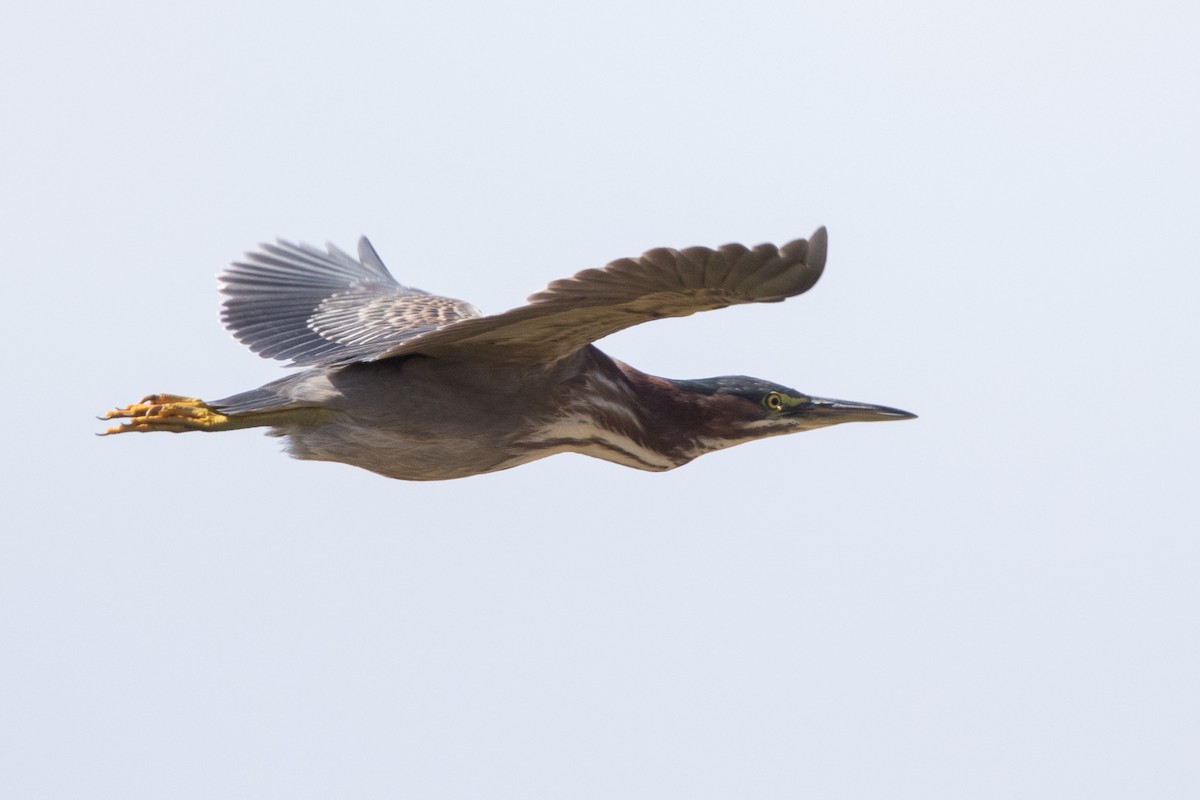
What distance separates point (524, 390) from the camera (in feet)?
19.3

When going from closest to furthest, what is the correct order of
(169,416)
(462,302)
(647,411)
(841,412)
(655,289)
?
(655,289) → (169,416) → (647,411) → (841,412) → (462,302)

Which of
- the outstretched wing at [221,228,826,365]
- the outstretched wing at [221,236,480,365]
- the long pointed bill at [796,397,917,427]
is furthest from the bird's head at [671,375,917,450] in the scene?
the outstretched wing at [221,236,480,365]

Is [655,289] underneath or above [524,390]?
above

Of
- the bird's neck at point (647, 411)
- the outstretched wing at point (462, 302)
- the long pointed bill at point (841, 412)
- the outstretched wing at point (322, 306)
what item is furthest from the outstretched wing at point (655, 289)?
the long pointed bill at point (841, 412)

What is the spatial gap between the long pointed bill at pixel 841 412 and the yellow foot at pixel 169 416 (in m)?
2.16

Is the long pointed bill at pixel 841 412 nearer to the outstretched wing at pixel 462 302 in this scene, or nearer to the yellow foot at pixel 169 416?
the outstretched wing at pixel 462 302

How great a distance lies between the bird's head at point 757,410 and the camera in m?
6.43

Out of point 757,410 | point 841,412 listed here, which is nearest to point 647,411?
point 757,410

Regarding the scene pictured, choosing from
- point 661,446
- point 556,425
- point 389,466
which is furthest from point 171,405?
point 661,446

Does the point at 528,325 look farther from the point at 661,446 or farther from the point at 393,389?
the point at 661,446

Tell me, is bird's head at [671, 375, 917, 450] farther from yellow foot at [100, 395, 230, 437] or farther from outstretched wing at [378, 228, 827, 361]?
yellow foot at [100, 395, 230, 437]

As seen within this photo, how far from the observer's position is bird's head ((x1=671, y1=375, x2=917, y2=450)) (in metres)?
6.43

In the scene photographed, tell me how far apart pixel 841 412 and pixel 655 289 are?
1.96 meters

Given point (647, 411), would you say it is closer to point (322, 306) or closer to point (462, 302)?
point (462, 302)
